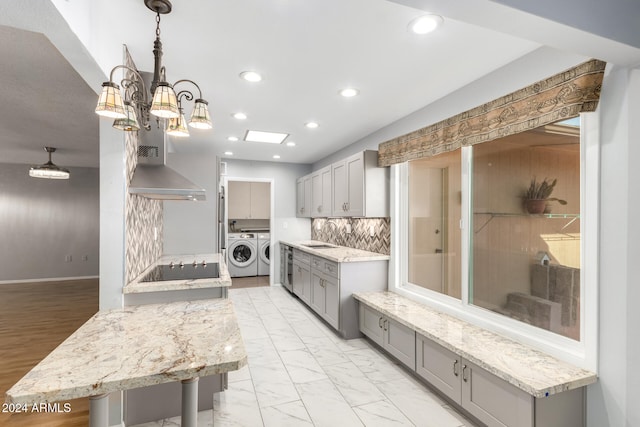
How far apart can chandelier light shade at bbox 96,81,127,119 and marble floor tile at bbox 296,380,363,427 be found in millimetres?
2171

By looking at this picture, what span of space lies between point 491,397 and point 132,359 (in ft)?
6.47

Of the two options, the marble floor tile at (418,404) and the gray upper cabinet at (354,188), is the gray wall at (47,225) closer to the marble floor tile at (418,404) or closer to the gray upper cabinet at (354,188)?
the gray upper cabinet at (354,188)

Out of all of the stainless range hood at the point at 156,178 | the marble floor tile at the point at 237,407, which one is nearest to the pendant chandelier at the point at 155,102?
the stainless range hood at the point at 156,178

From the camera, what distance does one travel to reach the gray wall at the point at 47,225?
259 inches

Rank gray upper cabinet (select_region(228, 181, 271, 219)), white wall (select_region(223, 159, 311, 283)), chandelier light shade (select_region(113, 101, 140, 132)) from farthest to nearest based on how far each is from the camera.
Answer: gray upper cabinet (select_region(228, 181, 271, 219)) → white wall (select_region(223, 159, 311, 283)) → chandelier light shade (select_region(113, 101, 140, 132))

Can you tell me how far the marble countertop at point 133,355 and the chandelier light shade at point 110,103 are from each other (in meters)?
0.97

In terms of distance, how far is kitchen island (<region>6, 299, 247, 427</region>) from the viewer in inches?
42.1

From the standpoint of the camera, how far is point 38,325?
13.2ft

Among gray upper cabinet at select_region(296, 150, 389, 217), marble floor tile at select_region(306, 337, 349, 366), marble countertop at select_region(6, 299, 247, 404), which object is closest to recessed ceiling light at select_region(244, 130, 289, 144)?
gray upper cabinet at select_region(296, 150, 389, 217)

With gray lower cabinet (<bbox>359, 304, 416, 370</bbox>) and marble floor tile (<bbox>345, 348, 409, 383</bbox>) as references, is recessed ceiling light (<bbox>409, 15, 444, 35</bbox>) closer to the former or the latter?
gray lower cabinet (<bbox>359, 304, 416, 370</bbox>)

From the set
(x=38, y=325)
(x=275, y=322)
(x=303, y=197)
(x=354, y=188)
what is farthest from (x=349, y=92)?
(x=38, y=325)

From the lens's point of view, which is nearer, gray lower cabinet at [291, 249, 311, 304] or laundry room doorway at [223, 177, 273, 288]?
gray lower cabinet at [291, 249, 311, 304]

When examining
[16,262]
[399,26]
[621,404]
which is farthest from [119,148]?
[16,262]

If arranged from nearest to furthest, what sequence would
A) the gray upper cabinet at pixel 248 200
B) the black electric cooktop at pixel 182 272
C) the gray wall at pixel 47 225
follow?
the black electric cooktop at pixel 182 272 < the gray wall at pixel 47 225 < the gray upper cabinet at pixel 248 200
